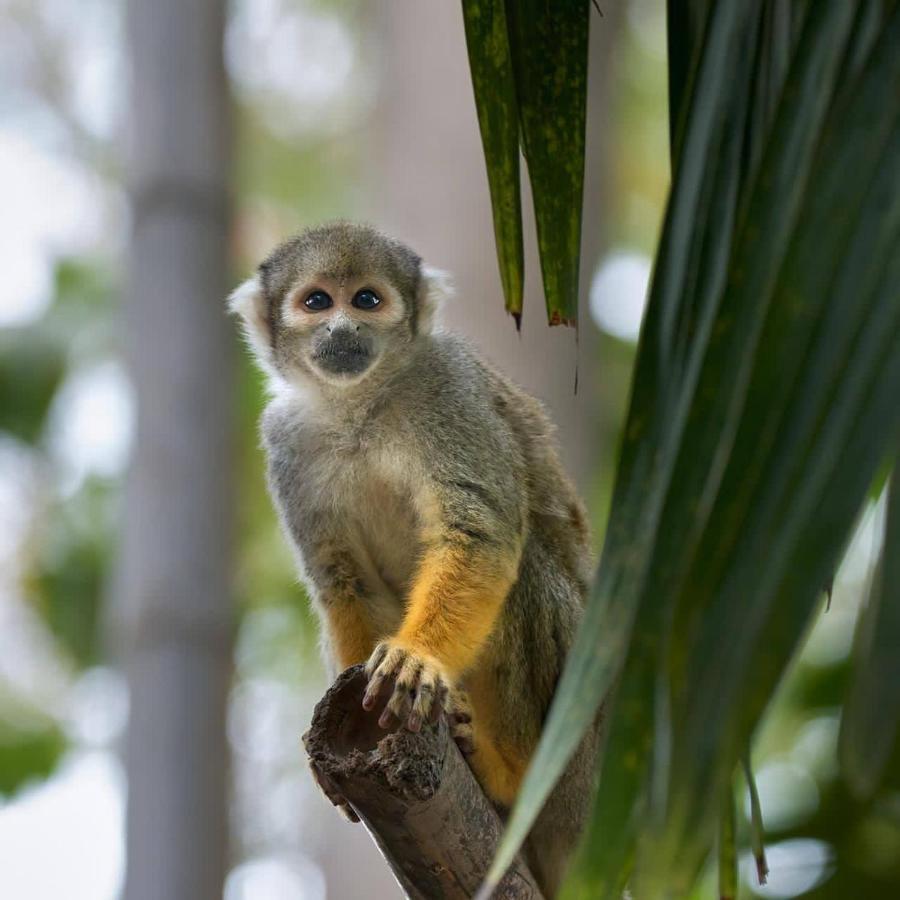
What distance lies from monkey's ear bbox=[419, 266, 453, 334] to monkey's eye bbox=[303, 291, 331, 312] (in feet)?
0.82

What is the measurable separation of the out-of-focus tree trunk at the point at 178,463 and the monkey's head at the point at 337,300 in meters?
1.51

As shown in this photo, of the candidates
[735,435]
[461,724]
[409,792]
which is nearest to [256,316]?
[461,724]

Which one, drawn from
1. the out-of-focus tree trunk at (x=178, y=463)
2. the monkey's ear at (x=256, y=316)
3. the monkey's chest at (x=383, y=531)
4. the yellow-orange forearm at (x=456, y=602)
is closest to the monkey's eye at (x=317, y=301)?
the monkey's ear at (x=256, y=316)

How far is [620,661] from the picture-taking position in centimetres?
110

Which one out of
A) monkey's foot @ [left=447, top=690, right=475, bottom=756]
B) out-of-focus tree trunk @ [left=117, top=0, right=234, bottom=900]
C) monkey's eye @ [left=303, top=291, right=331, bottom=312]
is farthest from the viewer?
out-of-focus tree trunk @ [left=117, top=0, right=234, bottom=900]

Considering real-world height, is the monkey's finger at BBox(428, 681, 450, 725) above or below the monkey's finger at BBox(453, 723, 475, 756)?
below

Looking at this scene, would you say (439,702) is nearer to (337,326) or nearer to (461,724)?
(461,724)

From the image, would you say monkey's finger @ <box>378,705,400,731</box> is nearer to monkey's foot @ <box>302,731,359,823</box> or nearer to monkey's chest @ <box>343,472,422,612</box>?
monkey's foot @ <box>302,731,359,823</box>

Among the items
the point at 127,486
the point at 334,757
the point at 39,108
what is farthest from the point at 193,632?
the point at 39,108

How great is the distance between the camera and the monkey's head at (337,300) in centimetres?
351

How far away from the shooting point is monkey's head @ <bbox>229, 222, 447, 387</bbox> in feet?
11.5

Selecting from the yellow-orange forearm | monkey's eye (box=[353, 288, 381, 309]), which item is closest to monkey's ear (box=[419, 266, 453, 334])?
monkey's eye (box=[353, 288, 381, 309])

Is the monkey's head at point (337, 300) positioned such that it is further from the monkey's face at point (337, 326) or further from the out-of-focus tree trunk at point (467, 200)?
the out-of-focus tree trunk at point (467, 200)

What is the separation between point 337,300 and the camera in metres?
3.60
